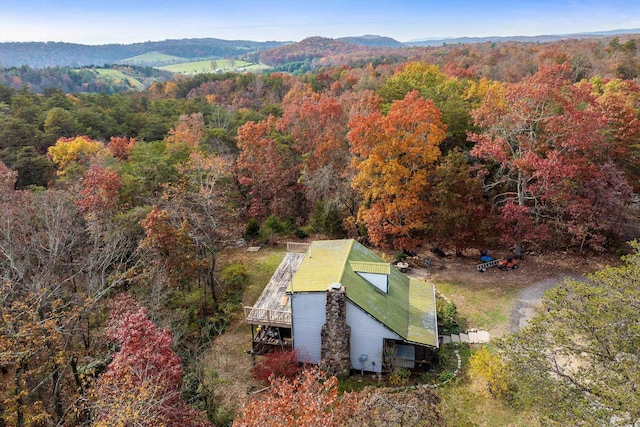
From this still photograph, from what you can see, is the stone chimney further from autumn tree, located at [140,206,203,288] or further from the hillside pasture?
the hillside pasture

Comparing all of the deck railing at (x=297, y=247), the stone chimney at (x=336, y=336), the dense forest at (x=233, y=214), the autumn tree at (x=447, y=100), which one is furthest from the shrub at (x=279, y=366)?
the autumn tree at (x=447, y=100)

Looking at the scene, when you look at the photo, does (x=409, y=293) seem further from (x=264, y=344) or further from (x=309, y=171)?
(x=309, y=171)

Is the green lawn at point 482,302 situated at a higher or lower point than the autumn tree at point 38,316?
lower

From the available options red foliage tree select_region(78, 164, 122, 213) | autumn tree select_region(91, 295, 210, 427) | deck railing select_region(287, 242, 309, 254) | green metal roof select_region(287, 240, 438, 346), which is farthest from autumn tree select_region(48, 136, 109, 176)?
autumn tree select_region(91, 295, 210, 427)

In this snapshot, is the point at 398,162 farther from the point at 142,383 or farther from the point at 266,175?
the point at 142,383

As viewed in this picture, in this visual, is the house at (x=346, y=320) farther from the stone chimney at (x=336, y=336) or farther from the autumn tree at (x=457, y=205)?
the autumn tree at (x=457, y=205)

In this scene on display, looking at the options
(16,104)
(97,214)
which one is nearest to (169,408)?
(97,214)
